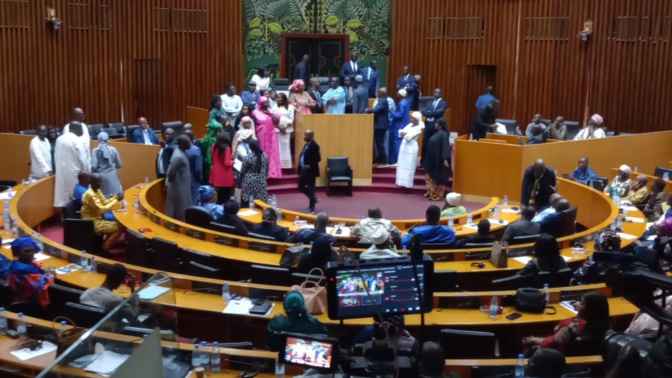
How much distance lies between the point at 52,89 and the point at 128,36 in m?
2.13

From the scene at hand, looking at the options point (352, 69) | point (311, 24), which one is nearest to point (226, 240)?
point (352, 69)

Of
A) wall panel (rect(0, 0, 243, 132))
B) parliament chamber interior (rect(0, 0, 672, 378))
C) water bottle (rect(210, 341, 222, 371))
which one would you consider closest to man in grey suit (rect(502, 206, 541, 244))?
parliament chamber interior (rect(0, 0, 672, 378))

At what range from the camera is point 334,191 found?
13773 millimetres

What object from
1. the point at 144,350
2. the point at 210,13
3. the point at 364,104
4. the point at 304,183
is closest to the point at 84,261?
the point at 144,350

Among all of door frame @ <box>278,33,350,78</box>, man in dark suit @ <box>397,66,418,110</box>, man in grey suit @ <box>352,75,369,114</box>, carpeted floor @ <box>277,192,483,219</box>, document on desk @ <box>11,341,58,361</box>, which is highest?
door frame @ <box>278,33,350,78</box>

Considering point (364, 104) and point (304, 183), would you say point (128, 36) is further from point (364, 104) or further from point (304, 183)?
point (304, 183)

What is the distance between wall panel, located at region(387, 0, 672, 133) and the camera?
53.6 ft

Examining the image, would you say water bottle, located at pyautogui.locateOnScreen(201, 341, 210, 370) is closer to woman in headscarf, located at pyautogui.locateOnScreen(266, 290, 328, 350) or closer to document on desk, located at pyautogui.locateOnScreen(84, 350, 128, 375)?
woman in headscarf, located at pyautogui.locateOnScreen(266, 290, 328, 350)

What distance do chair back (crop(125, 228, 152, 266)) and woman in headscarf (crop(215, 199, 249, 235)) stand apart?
96cm

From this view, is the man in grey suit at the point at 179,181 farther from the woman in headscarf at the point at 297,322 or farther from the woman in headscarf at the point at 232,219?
the woman in headscarf at the point at 297,322

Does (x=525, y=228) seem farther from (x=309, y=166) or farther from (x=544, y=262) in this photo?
(x=309, y=166)

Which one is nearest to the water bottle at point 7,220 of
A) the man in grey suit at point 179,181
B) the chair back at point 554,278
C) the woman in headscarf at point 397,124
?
the man in grey suit at point 179,181

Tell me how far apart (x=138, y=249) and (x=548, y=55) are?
1219 centimetres

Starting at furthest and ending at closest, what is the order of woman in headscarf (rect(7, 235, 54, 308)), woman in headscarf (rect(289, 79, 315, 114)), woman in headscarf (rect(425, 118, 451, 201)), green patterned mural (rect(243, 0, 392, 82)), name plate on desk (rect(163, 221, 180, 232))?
green patterned mural (rect(243, 0, 392, 82)) < woman in headscarf (rect(289, 79, 315, 114)) < woman in headscarf (rect(425, 118, 451, 201)) < name plate on desk (rect(163, 221, 180, 232)) < woman in headscarf (rect(7, 235, 54, 308))
